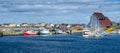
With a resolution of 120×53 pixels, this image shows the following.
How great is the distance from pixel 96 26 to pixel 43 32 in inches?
1091

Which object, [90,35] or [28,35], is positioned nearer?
[90,35]

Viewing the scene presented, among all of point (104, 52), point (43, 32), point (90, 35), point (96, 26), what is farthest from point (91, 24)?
point (104, 52)

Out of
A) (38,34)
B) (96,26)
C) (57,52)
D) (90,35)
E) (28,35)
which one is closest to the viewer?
(57,52)

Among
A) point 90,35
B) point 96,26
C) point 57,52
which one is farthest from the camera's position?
point 96,26

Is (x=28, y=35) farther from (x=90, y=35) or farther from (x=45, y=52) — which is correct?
(x=45, y=52)

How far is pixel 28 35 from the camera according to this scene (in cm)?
17362

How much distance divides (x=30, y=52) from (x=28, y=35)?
346 feet

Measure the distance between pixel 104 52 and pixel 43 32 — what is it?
115946 mm

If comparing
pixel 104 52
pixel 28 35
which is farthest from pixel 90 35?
pixel 104 52

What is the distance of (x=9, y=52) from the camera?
224 feet

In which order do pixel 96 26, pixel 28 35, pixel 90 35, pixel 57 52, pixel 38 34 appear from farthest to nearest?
1. pixel 96 26
2. pixel 38 34
3. pixel 28 35
4. pixel 90 35
5. pixel 57 52

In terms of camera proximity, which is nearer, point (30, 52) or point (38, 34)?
point (30, 52)

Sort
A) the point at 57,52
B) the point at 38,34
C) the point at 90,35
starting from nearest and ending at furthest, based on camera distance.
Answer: the point at 57,52, the point at 90,35, the point at 38,34

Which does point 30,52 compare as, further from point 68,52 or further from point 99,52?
point 99,52
